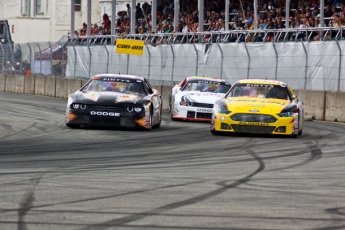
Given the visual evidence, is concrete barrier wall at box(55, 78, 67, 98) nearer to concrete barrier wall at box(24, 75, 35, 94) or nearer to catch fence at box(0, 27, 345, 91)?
catch fence at box(0, 27, 345, 91)

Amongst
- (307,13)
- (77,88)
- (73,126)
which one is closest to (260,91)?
(73,126)

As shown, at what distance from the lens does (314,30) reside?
26641 millimetres

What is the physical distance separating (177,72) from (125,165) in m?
20.1

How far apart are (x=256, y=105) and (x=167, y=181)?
311 inches

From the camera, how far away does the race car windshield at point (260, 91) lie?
18.5 meters

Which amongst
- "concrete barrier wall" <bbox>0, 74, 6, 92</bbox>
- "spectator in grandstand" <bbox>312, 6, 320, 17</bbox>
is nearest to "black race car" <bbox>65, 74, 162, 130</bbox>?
"spectator in grandstand" <bbox>312, 6, 320, 17</bbox>

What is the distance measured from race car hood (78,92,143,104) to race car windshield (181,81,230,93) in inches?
182

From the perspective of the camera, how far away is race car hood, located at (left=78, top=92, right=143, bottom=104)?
18.1 meters

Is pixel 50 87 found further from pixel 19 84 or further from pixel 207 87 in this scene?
pixel 207 87

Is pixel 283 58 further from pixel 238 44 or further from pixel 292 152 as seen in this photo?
pixel 292 152

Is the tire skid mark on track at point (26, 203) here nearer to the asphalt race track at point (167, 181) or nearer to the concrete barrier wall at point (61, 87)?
the asphalt race track at point (167, 181)

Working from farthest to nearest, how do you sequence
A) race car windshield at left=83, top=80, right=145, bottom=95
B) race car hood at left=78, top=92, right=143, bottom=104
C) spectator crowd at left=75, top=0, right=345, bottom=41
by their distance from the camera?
spectator crowd at left=75, top=0, right=345, bottom=41 < race car windshield at left=83, top=80, right=145, bottom=95 < race car hood at left=78, top=92, right=143, bottom=104

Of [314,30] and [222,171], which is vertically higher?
[314,30]

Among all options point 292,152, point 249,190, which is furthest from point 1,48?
point 249,190
